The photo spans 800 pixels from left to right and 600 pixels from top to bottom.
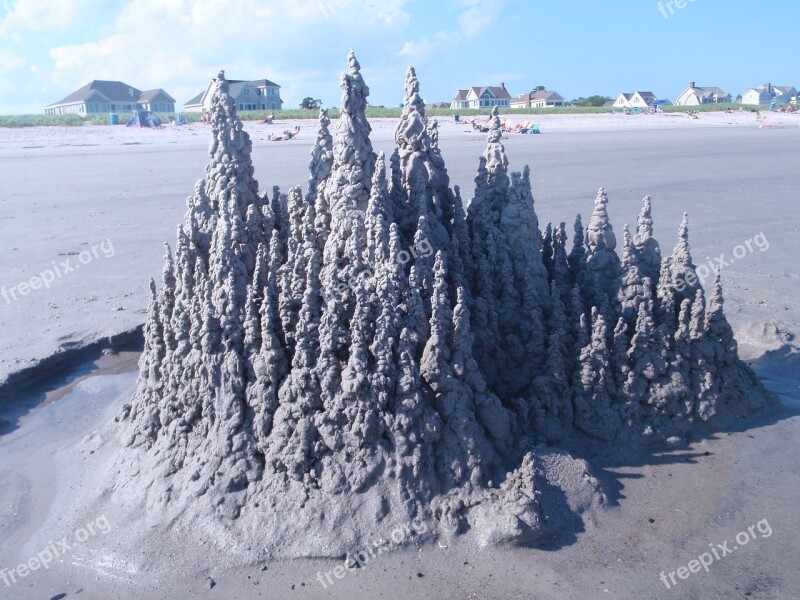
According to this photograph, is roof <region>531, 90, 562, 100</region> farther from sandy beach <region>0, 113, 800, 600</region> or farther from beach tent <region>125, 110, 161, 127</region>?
sandy beach <region>0, 113, 800, 600</region>

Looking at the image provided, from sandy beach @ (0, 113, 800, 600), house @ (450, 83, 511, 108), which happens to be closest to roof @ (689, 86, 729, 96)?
house @ (450, 83, 511, 108)

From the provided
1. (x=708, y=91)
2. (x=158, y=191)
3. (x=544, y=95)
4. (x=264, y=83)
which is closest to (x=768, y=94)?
(x=708, y=91)

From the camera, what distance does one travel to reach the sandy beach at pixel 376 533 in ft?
11.1

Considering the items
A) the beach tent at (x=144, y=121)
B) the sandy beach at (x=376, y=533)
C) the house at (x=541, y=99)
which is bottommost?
the sandy beach at (x=376, y=533)

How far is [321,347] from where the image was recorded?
3.74 metres

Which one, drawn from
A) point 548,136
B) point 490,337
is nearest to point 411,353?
point 490,337

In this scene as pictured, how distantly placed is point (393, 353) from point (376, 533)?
958mm

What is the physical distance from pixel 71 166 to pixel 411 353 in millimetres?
21302

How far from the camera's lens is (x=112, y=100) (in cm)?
6812

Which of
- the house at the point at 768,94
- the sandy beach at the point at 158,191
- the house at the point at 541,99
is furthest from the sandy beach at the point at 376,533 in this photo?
the house at the point at 768,94

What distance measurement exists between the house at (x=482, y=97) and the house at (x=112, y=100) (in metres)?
36.2

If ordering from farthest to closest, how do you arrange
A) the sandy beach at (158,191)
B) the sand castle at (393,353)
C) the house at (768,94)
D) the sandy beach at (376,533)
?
the house at (768,94) < the sandy beach at (158,191) < the sand castle at (393,353) < the sandy beach at (376,533)

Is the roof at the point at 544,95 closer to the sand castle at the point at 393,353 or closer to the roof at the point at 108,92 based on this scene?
the roof at the point at 108,92

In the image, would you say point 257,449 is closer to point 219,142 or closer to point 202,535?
point 202,535
